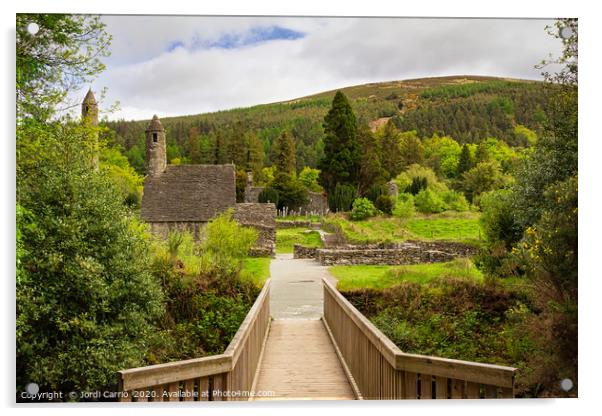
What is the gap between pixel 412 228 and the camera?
9078mm

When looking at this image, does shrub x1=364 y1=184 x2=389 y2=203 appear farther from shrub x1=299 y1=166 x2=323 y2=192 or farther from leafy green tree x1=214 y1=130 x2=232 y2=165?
leafy green tree x1=214 y1=130 x2=232 y2=165

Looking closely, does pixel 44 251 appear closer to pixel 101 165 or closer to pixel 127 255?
pixel 127 255

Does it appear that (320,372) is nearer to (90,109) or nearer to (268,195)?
(268,195)

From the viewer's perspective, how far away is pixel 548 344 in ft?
20.8

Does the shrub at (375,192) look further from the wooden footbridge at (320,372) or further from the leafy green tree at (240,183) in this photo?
the leafy green tree at (240,183)

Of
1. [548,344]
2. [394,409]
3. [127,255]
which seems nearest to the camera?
[394,409]

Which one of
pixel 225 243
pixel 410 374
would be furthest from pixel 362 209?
pixel 410 374

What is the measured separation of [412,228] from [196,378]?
5160 millimetres

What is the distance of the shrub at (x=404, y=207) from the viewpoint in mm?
8172

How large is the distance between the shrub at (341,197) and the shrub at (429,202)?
87cm

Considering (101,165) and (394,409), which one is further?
(101,165)

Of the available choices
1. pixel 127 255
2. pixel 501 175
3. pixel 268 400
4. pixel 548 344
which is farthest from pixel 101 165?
pixel 548 344

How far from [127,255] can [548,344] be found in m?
4.65

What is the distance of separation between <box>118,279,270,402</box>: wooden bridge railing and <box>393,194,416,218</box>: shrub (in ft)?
10.8
